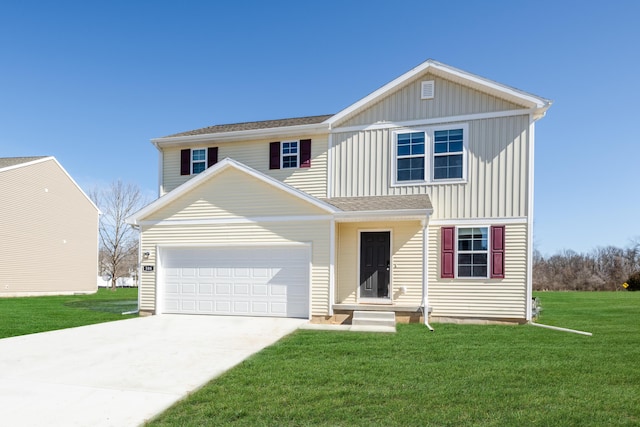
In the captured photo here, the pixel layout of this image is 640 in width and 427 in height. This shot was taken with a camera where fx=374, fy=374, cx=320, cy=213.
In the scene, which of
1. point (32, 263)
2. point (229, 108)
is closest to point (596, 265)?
point (229, 108)

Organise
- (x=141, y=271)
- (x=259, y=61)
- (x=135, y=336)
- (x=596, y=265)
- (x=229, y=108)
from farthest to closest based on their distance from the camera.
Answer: (x=596, y=265)
(x=229, y=108)
(x=259, y=61)
(x=141, y=271)
(x=135, y=336)

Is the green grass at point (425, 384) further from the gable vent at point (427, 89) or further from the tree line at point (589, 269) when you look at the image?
the tree line at point (589, 269)

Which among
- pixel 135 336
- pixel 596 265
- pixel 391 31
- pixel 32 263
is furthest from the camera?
pixel 596 265

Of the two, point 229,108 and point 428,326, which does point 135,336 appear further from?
point 229,108

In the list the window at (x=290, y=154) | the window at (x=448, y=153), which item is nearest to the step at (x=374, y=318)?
the window at (x=448, y=153)

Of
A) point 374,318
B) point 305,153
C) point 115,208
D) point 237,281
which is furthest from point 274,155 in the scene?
point 115,208

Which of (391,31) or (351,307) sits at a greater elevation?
(391,31)

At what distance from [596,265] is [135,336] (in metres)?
44.1

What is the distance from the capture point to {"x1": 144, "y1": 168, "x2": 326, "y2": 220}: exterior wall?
427 inches

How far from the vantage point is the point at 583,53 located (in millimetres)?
10852

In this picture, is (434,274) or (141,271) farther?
(141,271)

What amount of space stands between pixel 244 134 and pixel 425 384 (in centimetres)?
1002

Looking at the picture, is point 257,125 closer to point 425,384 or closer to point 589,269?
point 425,384

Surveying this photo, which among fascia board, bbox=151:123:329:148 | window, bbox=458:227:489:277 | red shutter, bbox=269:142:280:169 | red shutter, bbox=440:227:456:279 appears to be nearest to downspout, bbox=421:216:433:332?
red shutter, bbox=440:227:456:279
